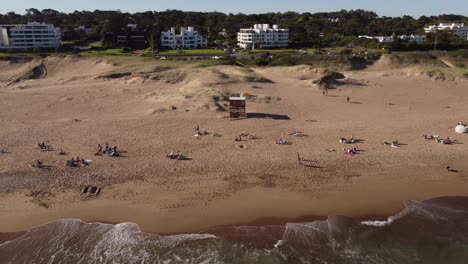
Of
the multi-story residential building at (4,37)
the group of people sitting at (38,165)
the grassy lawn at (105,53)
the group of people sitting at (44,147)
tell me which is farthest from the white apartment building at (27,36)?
the group of people sitting at (38,165)

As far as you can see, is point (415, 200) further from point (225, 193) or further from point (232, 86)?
point (232, 86)

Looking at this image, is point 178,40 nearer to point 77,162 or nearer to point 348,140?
point 348,140

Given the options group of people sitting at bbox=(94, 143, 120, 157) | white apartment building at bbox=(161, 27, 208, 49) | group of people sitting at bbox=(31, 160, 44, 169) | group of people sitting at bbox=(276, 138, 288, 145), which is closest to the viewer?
group of people sitting at bbox=(31, 160, 44, 169)

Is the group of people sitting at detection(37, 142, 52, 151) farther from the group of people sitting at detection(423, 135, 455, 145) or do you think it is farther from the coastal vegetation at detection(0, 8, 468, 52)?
the coastal vegetation at detection(0, 8, 468, 52)

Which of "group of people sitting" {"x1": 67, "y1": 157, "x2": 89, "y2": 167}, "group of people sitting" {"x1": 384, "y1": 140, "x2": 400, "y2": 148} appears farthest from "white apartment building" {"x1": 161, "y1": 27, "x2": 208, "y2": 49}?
"group of people sitting" {"x1": 384, "y1": 140, "x2": 400, "y2": 148}

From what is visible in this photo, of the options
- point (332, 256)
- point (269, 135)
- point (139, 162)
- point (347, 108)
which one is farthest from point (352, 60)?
point (332, 256)

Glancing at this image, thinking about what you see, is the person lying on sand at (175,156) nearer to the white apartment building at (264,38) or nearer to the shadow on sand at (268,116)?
the shadow on sand at (268,116)
